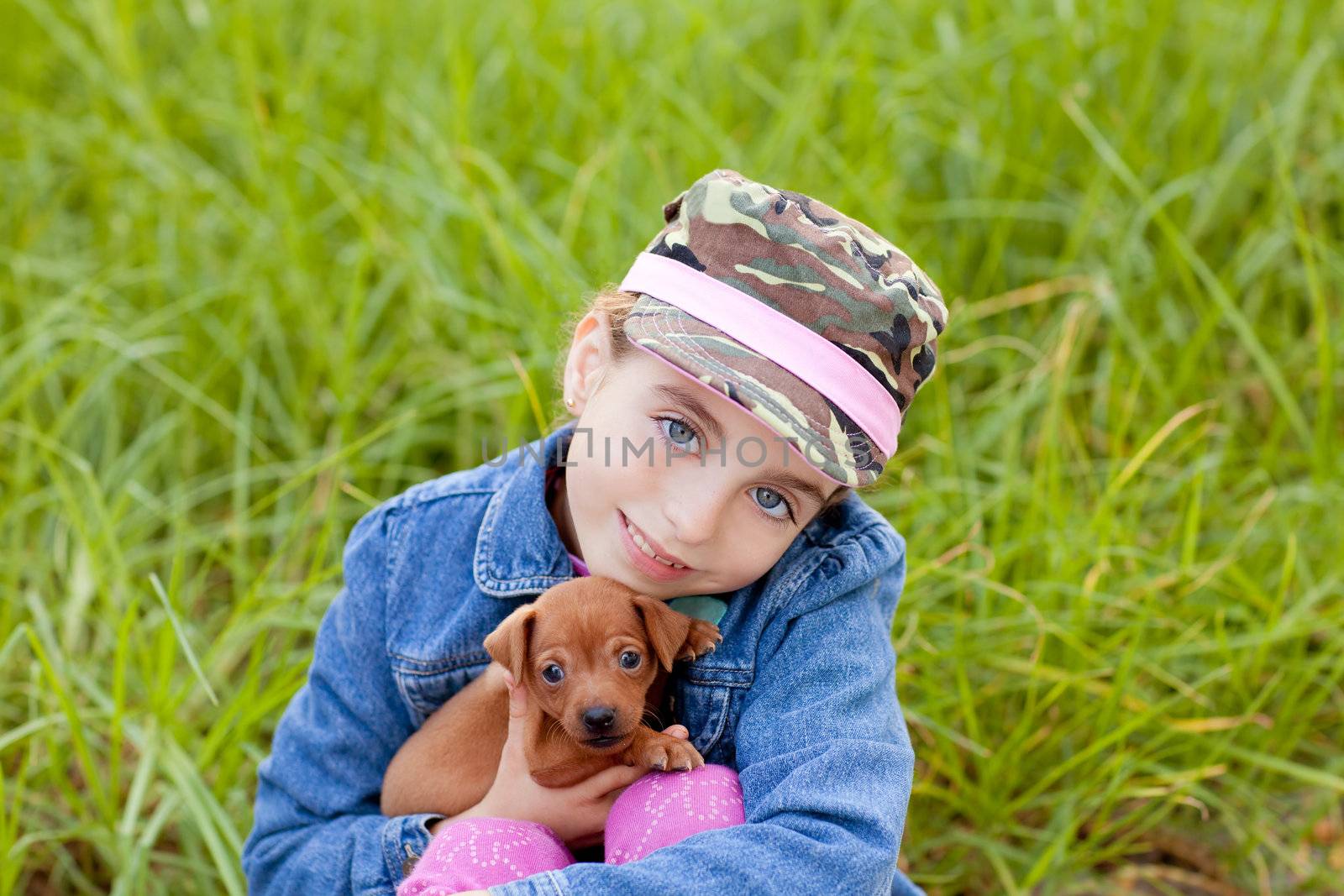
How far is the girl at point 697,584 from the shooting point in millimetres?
1724

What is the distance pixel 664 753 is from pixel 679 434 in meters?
0.45

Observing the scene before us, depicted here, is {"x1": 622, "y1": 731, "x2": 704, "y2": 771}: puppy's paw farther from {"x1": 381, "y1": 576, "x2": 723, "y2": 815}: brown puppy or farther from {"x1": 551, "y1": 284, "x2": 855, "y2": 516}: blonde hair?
{"x1": 551, "y1": 284, "x2": 855, "y2": 516}: blonde hair

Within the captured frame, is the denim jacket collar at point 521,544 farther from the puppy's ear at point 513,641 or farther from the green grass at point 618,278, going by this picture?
the green grass at point 618,278

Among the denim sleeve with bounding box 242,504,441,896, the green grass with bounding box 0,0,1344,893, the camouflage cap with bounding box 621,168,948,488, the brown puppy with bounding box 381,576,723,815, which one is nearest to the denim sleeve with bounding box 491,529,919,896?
the brown puppy with bounding box 381,576,723,815

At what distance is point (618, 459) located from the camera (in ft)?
6.02

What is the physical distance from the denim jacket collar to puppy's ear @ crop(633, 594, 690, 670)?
8.4 inches

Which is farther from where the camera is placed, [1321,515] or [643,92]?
[643,92]

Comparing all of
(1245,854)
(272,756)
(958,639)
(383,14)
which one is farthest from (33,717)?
(383,14)

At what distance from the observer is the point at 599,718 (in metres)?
1.72

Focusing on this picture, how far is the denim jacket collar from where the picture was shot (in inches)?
78.3

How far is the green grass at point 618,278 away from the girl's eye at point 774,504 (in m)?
0.90

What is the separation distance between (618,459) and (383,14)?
3263mm

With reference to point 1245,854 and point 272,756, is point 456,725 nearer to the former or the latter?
point 272,756

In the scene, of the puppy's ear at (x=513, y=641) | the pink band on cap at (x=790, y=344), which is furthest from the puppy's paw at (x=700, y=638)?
the pink band on cap at (x=790, y=344)
